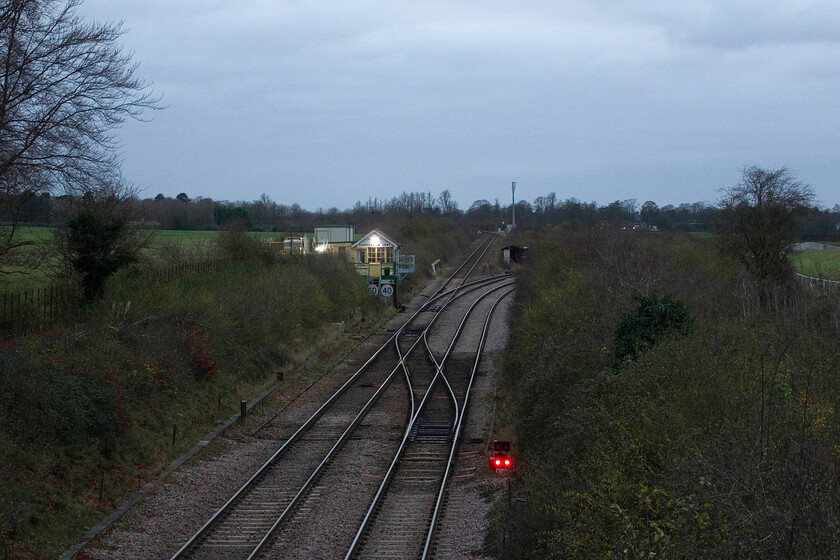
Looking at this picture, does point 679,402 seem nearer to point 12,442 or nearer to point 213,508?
point 213,508

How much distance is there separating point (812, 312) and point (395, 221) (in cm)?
7109

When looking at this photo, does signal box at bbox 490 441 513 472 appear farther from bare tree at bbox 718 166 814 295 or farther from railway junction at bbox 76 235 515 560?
bare tree at bbox 718 166 814 295

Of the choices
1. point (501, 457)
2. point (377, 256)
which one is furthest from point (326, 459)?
point (377, 256)

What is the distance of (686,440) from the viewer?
771 centimetres

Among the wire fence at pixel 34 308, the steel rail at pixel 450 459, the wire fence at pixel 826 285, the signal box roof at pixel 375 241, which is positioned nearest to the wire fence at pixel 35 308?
the wire fence at pixel 34 308

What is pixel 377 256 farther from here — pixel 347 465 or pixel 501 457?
pixel 501 457

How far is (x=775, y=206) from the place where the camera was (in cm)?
2491

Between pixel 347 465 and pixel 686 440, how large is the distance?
863 cm

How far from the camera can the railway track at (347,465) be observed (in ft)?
36.6

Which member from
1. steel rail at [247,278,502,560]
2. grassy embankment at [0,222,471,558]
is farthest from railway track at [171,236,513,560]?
grassy embankment at [0,222,471,558]

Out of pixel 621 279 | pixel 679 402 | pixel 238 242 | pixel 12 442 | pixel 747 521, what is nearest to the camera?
pixel 747 521

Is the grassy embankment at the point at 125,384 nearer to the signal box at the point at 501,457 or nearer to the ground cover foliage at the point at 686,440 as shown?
the signal box at the point at 501,457

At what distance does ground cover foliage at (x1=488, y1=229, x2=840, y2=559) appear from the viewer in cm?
564

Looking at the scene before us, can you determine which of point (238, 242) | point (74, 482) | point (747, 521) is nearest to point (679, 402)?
point (747, 521)
